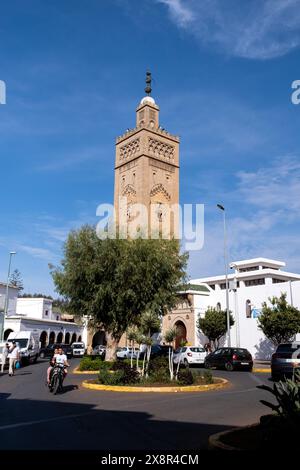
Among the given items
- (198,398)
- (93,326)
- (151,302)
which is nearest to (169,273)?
(151,302)

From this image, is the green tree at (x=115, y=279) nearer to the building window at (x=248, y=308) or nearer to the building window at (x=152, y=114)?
the building window at (x=248, y=308)

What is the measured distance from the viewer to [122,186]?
60.0 metres

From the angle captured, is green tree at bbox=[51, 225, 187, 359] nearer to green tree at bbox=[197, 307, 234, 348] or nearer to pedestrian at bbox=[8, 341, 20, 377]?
pedestrian at bbox=[8, 341, 20, 377]

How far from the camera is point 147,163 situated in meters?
56.7

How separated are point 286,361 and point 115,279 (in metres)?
9.38

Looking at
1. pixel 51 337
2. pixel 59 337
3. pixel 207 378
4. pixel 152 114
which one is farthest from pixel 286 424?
pixel 59 337

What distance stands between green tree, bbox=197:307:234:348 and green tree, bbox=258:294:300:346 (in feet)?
19.8

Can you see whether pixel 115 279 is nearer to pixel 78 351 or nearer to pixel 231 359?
pixel 231 359

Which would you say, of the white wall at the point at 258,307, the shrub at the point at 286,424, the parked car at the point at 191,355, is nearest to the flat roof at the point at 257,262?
the white wall at the point at 258,307

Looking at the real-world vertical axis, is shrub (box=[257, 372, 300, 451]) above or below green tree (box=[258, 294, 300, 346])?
below

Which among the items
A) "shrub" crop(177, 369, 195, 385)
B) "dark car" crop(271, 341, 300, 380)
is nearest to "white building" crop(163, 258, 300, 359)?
"dark car" crop(271, 341, 300, 380)

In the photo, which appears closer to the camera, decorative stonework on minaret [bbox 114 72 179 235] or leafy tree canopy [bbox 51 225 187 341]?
leafy tree canopy [bbox 51 225 187 341]

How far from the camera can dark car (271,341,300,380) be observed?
1719cm
